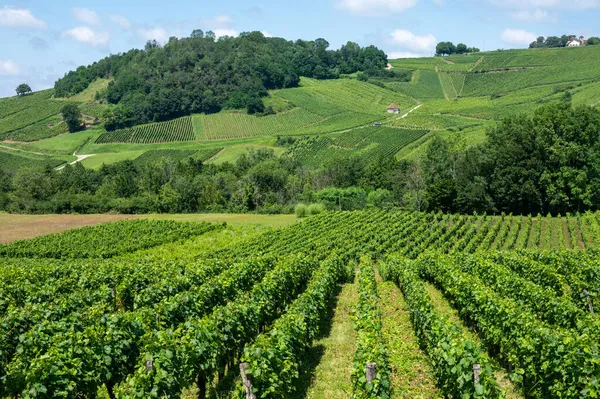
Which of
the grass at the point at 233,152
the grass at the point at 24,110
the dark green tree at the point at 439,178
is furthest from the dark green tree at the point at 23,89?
the dark green tree at the point at 439,178

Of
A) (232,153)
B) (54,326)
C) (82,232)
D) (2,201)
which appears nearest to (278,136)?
(232,153)

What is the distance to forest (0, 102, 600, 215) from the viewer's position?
58.2 metres

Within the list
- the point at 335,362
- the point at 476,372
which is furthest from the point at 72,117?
the point at 476,372

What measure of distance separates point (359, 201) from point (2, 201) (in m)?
59.6

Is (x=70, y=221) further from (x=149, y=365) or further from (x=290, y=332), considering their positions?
(x=149, y=365)

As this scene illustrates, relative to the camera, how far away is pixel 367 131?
384ft

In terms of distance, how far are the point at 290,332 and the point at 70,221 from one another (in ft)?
202

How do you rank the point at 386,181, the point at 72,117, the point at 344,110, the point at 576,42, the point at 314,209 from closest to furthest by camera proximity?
1. the point at 314,209
2. the point at 386,181
3. the point at 72,117
4. the point at 344,110
5. the point at 576,42

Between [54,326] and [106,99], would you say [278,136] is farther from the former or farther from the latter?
[54,326]

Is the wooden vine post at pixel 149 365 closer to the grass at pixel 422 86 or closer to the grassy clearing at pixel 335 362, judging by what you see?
the grassy clearing at pixel 335 362

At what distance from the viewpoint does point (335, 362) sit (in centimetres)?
1533

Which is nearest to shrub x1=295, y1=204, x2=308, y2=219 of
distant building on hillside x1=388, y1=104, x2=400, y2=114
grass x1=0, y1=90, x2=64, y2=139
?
distant building on hillside x1=388, y1=104, x2=400, y2=114

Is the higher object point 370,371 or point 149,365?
point 149,365

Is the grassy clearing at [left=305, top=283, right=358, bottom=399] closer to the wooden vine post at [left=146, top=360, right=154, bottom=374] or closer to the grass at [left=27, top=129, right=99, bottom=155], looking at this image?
the wooden vine post at [left=146, top=360, right=154, bottom=374]
